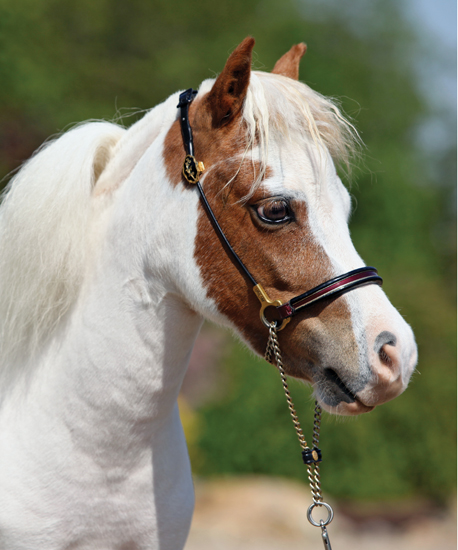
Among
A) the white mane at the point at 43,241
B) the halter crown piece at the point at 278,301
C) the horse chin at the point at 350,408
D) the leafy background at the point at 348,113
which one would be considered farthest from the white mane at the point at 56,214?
the horse chin at the point at 350,408

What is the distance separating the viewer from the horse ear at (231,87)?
1.61 meters

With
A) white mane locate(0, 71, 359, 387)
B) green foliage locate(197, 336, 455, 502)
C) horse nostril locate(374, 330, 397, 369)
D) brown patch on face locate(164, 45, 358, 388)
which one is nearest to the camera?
horse nostril locate(374, 330, 397, 369)

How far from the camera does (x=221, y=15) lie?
13031mm

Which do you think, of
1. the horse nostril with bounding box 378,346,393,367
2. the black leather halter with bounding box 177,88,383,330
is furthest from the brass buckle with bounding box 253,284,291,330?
the horse nostril with bounding box 378,346,393,367

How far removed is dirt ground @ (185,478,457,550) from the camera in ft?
20.1

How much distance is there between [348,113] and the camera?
83.0 inches

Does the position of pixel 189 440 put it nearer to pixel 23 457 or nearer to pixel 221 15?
pixel 23 457

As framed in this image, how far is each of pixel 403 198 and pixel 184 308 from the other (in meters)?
9.55

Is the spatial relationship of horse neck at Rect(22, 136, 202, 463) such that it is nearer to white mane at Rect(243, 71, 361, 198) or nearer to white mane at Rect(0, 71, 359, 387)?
white mane at Rect(0, 71, 359, 387)

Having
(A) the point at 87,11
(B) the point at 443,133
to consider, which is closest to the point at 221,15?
(A) the point at 87,11

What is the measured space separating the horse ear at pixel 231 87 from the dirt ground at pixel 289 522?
546 cm

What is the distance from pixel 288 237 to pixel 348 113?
0.77m

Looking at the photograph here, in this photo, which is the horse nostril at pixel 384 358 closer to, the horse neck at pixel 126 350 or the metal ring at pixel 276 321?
the metal ring at pixel 276 321

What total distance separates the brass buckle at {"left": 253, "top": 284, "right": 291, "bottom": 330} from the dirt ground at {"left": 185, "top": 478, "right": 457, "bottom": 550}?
513cm
